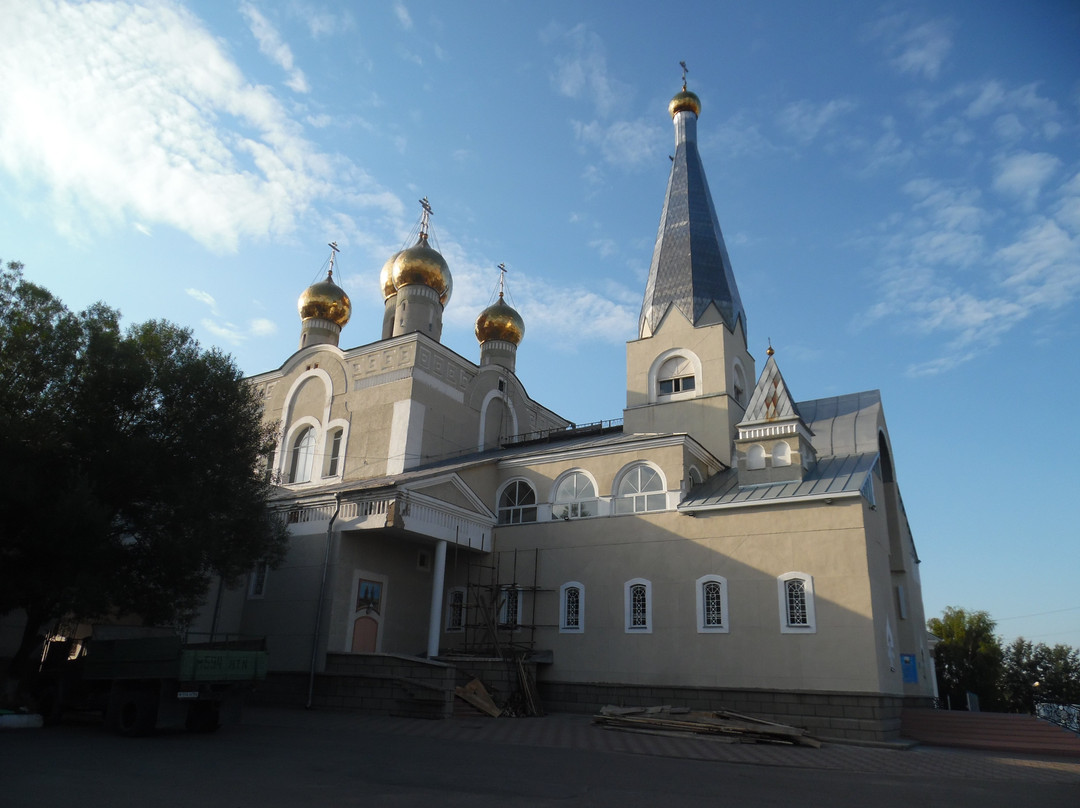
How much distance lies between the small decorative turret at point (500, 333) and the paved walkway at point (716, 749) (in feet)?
56.5

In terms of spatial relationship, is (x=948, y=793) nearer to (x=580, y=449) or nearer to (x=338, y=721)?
(x=338, y=721)

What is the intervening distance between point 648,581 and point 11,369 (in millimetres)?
14437

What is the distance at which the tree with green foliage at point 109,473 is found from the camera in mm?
13398

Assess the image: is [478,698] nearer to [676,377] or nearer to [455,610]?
[455,610]

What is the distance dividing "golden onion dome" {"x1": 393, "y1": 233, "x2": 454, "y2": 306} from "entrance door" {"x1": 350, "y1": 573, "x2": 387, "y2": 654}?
40.9 ft

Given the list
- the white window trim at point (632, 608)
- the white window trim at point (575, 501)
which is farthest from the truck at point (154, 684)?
the white window trim at point (575, 501)

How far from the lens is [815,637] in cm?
1664

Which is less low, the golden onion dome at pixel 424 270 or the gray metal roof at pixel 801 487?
the golden onion dome at pixel 424 270

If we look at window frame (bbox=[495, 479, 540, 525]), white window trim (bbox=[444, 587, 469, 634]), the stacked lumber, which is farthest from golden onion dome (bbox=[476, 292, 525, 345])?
the stacked lumber

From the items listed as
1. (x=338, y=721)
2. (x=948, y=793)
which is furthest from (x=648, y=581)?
(x=948, y=793)

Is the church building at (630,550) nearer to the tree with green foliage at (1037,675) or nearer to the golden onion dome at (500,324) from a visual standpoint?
the golden onion dome at (500,324)

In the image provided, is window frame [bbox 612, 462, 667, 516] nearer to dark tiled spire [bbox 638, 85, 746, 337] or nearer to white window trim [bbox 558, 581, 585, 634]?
white window trim [bbox 558, 581, 585, 634]

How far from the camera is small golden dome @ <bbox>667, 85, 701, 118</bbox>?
3044cm

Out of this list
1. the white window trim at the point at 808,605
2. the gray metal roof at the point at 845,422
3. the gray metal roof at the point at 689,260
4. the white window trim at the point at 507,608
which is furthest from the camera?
the gray metal roof at the point at 689,260
